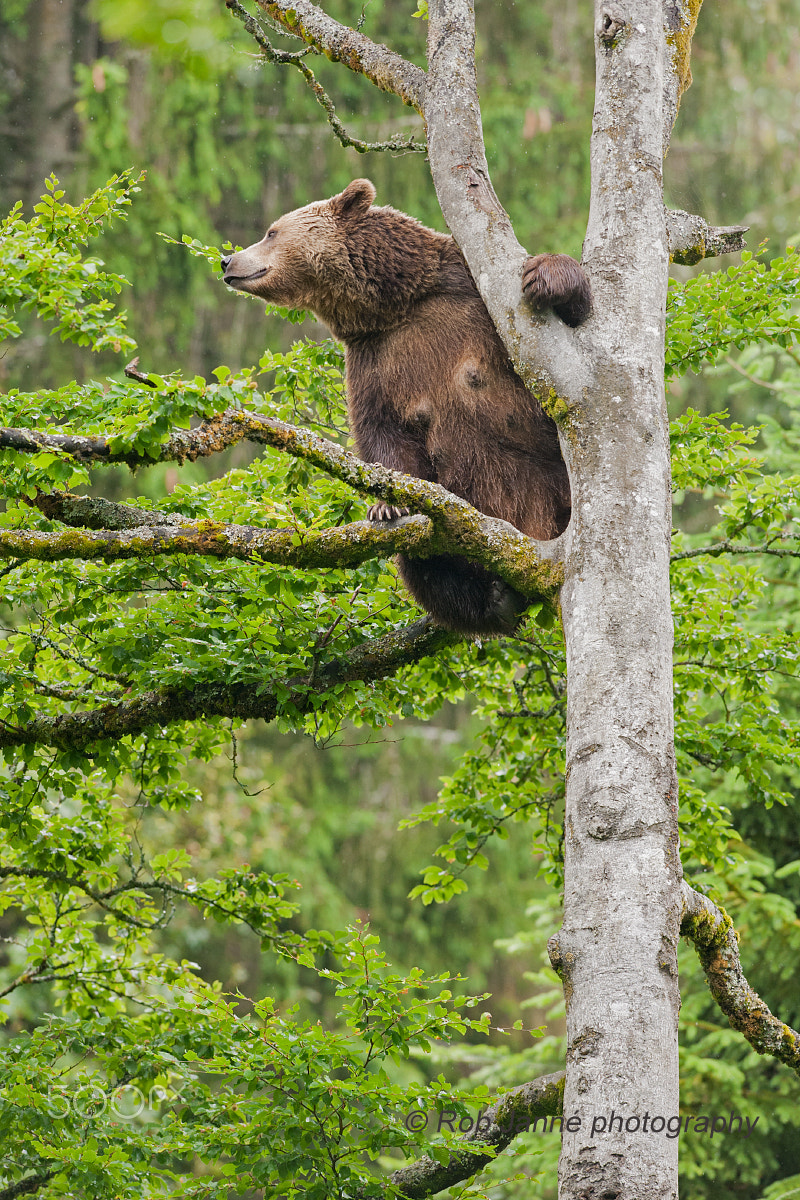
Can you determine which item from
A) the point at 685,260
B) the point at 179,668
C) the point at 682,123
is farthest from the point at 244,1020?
the point at 682,123

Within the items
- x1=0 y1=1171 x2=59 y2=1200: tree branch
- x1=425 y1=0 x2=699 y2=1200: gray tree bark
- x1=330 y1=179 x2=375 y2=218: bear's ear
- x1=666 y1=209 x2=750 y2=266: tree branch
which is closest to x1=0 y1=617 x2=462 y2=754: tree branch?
x1=425 y1=0 x2=699 y2=1200: gray tree bark

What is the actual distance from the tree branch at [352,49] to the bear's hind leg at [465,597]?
4.72 feet

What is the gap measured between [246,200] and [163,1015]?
8.20 metres

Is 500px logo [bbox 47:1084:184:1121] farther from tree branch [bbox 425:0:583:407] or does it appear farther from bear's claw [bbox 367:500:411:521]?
tree branch [bbox 425:0:583:407]

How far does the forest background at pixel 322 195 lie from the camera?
9.55 m

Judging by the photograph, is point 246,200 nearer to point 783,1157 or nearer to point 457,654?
point 457,654

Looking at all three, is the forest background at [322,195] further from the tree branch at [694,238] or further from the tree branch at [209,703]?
the tree branch at [694,238]

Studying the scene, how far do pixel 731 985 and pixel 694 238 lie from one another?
84.3 inches

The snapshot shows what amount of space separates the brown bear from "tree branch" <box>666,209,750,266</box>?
2.07 feet

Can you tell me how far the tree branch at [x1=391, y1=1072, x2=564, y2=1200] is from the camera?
3.09 metres

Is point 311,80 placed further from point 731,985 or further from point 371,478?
point 731,985

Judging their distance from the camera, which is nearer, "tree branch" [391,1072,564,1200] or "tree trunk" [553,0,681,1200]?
"tree trunk" [553,0,681,1200]

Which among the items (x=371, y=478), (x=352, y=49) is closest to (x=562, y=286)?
(x=371, y=478)

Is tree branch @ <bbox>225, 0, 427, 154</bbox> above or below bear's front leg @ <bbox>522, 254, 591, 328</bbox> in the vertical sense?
above
